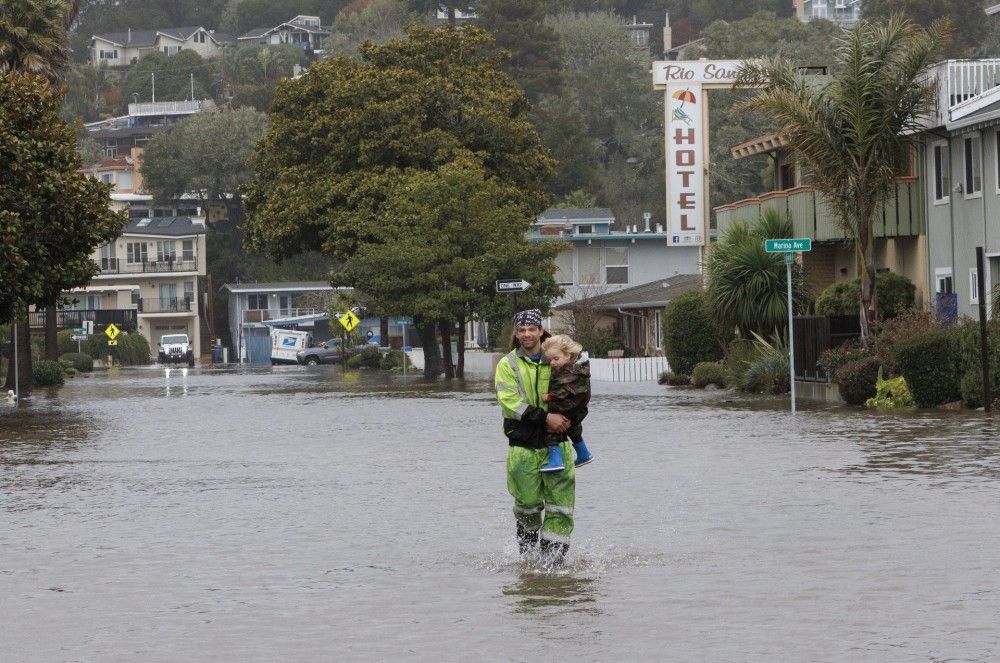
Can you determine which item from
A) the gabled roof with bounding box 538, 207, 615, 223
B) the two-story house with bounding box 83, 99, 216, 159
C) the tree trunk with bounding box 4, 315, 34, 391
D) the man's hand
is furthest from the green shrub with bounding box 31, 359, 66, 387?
the two-story house with bounding box 83, 99, 216, 159

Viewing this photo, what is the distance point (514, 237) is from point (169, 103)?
133908 millimetres

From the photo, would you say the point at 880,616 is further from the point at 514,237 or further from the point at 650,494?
the point at 514,237

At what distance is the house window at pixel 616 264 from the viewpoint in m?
84.4

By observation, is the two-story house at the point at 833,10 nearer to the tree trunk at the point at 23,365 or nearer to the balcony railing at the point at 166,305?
the balcony railing at the point at 166,305

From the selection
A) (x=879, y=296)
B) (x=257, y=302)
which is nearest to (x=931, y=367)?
(x=879, y=296)

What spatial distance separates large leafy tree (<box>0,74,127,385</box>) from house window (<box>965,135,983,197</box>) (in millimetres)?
16710

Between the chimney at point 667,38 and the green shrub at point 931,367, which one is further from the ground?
the chimney at point 667,38

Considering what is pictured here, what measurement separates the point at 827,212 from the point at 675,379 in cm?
636

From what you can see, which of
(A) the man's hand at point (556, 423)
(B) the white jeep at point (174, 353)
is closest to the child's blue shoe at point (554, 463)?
(A) the man's hand at point (556, 423)

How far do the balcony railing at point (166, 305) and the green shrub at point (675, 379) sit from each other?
283 ft

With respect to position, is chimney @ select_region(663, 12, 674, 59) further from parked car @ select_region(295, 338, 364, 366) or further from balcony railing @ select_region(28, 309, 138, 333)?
parked car @ select_region(295, 338, 364, 366)

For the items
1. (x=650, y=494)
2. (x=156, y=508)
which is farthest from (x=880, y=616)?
(x=156, y=508)

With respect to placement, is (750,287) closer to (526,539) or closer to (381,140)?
(381,140)

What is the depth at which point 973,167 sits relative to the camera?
36.2m
